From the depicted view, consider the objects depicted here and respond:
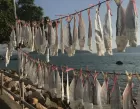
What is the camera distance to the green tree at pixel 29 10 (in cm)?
2422

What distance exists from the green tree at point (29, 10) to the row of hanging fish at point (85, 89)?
668 inches

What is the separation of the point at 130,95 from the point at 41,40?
282 centimetres

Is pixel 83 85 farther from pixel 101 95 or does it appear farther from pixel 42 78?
pixel 42 78

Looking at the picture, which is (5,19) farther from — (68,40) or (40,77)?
(68,40)

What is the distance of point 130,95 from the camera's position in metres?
4.66

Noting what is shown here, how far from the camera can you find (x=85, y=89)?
555 cm

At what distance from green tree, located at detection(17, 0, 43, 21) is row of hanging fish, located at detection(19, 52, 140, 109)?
1696 centimetres

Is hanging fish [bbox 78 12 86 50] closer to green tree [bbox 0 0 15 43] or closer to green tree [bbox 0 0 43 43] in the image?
green tree [bbox 0 0 43 43]

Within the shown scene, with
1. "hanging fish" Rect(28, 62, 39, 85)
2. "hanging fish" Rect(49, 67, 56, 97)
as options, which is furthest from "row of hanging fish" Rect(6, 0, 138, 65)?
"hanging fish" Rect(28, 62, 39, 85)

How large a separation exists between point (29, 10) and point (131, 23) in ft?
72.7

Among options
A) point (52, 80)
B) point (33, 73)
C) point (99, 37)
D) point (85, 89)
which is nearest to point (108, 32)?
point (99, 37)

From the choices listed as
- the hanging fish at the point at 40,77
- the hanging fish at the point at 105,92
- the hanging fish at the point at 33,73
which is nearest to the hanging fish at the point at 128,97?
the hanging fish at the point at 105,92

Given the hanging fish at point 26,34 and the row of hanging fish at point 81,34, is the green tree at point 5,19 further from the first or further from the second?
the row of hanging fish at point 81,34

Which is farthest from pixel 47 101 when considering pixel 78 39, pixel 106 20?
pixel 106 20
